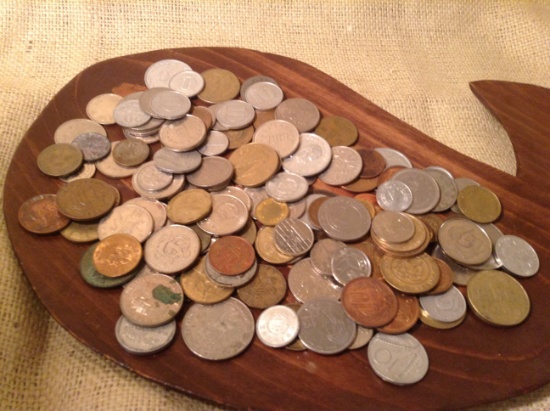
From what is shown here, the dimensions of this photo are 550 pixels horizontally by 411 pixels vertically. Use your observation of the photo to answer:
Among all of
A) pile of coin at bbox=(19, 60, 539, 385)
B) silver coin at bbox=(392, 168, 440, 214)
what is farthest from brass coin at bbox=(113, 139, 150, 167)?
silver coin at bbox=(392, 168, 440, 214)

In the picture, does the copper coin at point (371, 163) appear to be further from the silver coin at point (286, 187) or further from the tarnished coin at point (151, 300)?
the tarnished coin at point (151, 300)

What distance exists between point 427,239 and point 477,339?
0.58 feet

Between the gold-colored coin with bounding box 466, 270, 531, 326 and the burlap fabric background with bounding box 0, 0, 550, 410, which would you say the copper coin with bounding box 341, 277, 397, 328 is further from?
the burlap fabric background with bounding box 0, 0, 550, 410

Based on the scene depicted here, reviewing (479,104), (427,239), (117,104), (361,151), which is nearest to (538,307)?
(427,239)

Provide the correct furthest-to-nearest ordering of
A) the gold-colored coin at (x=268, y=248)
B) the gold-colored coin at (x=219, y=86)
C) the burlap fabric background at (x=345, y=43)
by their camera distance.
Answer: the burlap fabric background at (x=345, y=43) < the gold-colored coin at (x=219, y=86) < the gold-colored coin at (x=268, y=248)

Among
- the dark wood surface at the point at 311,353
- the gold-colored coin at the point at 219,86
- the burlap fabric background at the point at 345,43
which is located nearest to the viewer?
the dark wood surface at the point at 311,353

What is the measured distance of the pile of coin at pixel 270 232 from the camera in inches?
30.3

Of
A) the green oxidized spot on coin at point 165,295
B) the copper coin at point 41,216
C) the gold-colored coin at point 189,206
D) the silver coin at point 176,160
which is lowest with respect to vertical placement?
the green oxidized spot on coin at point 165,295

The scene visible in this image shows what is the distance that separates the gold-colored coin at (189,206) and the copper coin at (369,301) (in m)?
0.27

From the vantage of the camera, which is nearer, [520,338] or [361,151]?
[520,338]

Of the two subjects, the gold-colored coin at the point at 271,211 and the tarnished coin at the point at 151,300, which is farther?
the gold-colored coin at the point at 271,211

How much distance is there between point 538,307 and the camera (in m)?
0.85

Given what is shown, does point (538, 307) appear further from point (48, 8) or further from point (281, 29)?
point (48, 8)

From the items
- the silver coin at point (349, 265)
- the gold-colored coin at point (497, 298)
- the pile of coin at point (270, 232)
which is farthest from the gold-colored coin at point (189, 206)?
the gold-colored coin at point (497, 298)
